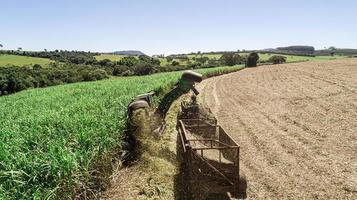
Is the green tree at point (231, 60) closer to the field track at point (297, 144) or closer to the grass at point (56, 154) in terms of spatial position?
the field track at point (297, 144)

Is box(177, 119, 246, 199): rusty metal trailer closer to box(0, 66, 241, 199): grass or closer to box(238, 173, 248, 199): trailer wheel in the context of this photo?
box(238, 173, 248, 199): trailer wheel

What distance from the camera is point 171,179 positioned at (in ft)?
31.3

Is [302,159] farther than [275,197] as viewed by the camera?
Yes

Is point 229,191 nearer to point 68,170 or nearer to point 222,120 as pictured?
point 68,170

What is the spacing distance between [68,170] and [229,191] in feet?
11.4

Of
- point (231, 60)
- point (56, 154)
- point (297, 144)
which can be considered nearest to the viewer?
point (56, 154)

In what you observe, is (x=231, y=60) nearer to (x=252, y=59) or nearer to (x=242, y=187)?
(x=252, y=59)

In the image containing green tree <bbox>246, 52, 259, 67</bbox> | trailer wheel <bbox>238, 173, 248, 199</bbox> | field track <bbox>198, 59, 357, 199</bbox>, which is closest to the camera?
trailer wheel <bbox>238, 173, 248, 199</bbox>

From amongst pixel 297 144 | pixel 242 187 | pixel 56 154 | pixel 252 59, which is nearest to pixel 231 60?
pixel 252 59

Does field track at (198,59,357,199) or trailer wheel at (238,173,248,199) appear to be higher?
trailer wheel at (238,173,248,199)

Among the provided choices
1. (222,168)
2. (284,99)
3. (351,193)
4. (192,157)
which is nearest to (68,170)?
(192,157)

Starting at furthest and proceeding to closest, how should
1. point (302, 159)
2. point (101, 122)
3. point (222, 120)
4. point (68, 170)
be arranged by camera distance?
point (222, 120), point (302, 159), point (101, 122), point (68, 170)

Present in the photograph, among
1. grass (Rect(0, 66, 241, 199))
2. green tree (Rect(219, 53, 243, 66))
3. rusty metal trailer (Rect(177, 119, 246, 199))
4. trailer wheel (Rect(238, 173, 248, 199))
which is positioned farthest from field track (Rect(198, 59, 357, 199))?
green tree (Rect(219, 53, 243, 66))

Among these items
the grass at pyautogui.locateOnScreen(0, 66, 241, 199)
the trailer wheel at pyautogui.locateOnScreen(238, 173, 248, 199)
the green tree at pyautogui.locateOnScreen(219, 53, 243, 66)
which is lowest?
the green tree at pyautogui.locateOnScreen(219, 53, 243, 66)
